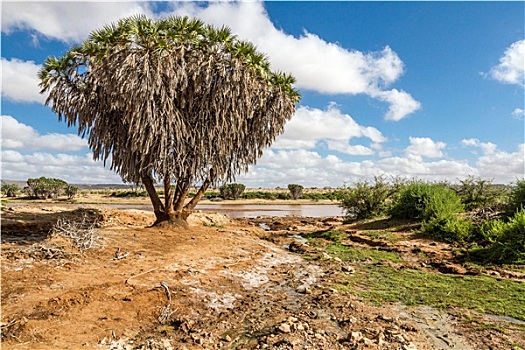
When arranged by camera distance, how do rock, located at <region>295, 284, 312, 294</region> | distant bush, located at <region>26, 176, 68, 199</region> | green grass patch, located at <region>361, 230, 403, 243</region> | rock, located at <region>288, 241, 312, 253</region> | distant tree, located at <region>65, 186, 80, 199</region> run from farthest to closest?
distant tree, located at <region>65, 186, 80, 199</region> → distant bush, located at <region>26, 176, 68, 199</region> → green grass patch, located at <region>361, 230, 403, 243</region> → rock, located at <region>288, 241, 312, 253</region> → rock, located at <region>295, 284, 312, 294</region>


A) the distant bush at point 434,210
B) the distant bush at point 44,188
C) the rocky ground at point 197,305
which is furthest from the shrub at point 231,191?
the rocky ground at point 197,305

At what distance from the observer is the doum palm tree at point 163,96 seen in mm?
11461

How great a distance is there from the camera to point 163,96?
1152cm

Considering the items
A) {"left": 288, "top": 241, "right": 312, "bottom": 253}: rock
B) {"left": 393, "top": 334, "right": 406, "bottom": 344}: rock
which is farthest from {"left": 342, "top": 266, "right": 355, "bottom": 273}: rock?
{"left": 393, "top": 334, "right": 406, "bottom": 344}: rock

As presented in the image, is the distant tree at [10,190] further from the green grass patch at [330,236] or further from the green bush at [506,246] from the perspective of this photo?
the green bush at [506,246]

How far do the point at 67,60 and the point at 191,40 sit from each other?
429 cm

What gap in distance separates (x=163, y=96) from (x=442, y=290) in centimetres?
931

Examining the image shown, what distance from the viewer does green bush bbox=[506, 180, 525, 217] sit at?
42.0 feet

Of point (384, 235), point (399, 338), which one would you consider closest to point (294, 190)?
point (384, 235)

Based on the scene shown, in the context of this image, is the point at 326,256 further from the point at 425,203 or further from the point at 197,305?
the point at 425,203

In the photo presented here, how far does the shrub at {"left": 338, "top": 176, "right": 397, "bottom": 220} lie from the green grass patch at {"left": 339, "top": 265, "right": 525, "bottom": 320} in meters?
10.7

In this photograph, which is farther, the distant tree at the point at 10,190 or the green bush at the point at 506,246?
the distant tree at the point at 10,190

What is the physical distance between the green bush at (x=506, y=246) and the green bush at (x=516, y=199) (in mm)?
2687

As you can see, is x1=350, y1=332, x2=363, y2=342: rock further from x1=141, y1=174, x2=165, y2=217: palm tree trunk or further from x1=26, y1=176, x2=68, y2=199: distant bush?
x1=26, y1=176, x2=68, y2=199: distant bush
